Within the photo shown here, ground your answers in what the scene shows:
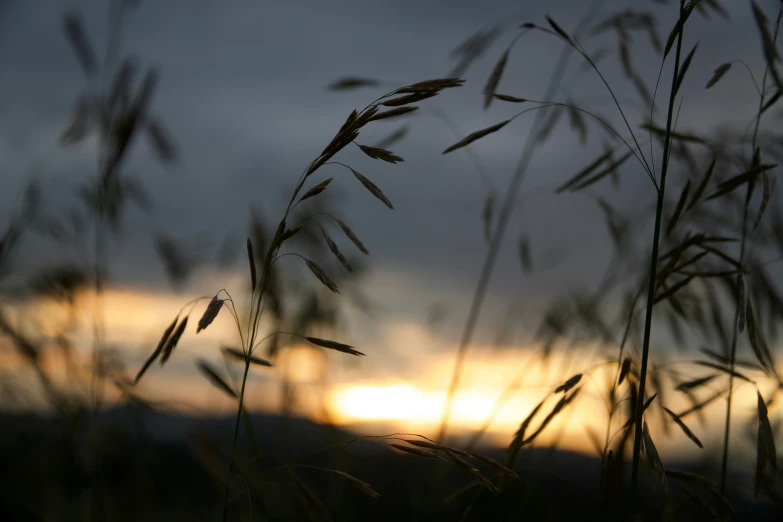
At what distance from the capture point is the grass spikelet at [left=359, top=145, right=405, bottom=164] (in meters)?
1.02

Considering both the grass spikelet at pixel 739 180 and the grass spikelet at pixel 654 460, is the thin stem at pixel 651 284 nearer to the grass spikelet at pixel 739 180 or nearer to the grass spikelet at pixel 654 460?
the grass spikelet at pixel 654 460

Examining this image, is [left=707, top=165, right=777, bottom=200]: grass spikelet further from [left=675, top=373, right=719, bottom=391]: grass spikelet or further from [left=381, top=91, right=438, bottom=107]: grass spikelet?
[left=381, top=91, right=438, bottom=107]: grass spikelet

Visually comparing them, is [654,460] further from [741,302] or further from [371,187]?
[371,187]

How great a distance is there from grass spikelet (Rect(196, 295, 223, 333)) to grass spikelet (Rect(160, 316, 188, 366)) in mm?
94

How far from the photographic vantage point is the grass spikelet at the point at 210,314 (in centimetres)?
91

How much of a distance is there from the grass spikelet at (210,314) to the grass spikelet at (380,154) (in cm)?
33

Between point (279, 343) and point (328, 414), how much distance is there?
0.27m

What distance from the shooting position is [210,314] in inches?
36.9

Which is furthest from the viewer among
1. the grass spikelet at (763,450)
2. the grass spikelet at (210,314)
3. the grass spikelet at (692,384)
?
the grass spikelet at (692,384)

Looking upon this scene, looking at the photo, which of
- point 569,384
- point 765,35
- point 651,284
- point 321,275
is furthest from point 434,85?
point 765,35

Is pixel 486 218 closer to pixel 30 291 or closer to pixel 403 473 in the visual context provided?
pixel 403 473

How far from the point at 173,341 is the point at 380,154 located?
17.4 inches

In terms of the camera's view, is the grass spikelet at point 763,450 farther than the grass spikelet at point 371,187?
Yes

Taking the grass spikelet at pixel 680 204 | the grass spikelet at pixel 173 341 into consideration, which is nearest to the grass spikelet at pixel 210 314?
the grass spikelet at pixel 173 341
